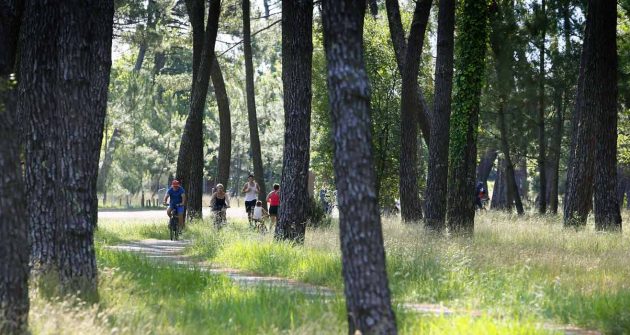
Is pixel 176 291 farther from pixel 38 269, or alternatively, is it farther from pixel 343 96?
pixel 343 96

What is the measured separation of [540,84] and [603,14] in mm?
13415

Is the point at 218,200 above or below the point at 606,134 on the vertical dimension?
below

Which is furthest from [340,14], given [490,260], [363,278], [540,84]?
[540,84]

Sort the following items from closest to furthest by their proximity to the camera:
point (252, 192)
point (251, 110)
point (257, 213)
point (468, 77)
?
point (468, 77)
point (257, 213)
point (252, 192)
point (251, 110)

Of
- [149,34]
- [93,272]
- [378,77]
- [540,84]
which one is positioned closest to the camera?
[93,272]

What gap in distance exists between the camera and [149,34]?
2667 centimetres

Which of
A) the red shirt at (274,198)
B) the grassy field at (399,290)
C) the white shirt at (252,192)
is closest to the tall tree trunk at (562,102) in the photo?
the red shirt at (274,198)

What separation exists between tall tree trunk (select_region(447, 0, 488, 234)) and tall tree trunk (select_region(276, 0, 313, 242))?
394 centimetres

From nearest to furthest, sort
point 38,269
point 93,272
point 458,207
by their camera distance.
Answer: point 93,272 < point 38,269 < point 458,207

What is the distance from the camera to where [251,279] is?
13.7 m

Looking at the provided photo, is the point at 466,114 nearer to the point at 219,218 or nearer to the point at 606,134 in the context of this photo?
the point at 606,134

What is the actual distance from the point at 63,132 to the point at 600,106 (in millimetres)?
14800

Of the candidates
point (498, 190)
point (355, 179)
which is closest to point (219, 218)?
point (355, 179)

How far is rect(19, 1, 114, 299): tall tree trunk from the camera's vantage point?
404 inches
